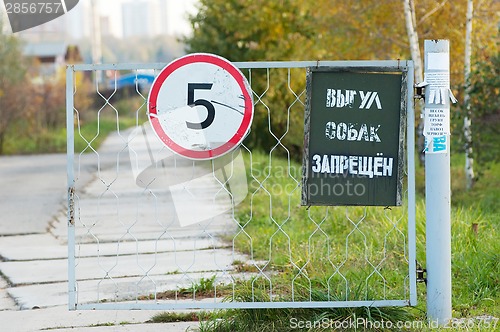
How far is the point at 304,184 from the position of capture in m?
4.81

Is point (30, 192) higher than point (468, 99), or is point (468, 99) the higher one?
point (468, 99)

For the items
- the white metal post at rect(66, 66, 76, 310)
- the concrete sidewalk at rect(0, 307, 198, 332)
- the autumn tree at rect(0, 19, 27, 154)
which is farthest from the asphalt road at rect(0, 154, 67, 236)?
the white metal post at rect(66, 66, 76, 310)

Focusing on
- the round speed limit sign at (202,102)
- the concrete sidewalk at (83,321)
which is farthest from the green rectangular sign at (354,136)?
the concrete sidewalk at (83,321)

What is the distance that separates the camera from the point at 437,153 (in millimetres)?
4801

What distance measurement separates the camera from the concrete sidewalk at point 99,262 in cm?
561

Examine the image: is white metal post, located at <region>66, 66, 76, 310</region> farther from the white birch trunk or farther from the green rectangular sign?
the white birch trunk

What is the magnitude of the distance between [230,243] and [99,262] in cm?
142

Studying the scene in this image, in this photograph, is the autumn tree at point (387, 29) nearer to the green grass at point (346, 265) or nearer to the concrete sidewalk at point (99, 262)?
the concrete sidewalk at point (99, 262)

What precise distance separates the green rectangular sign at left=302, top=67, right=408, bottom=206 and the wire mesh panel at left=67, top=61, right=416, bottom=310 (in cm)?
7

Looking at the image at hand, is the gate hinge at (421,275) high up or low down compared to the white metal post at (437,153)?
down

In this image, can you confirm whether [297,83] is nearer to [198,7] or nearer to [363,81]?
[198,7]

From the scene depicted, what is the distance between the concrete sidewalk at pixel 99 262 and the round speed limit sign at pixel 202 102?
0.44 metres

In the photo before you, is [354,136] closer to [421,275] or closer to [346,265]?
[421,275]

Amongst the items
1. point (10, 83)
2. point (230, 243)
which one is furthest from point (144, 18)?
point (230, 243)
